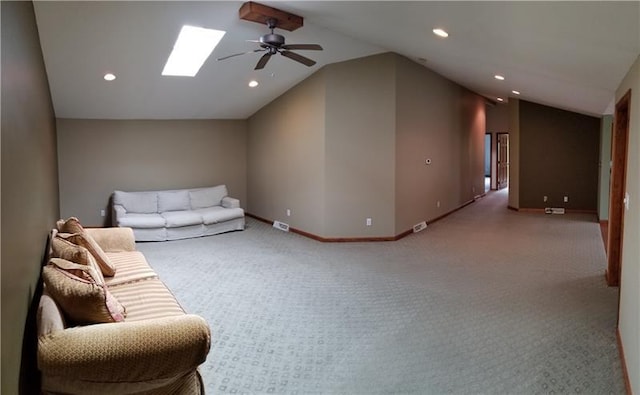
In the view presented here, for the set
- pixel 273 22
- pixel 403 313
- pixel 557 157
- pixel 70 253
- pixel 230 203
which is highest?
pixel 273 22

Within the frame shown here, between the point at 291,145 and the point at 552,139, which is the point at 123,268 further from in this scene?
the point at 552,139

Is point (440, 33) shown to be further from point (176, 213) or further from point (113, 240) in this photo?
point (176, 213)

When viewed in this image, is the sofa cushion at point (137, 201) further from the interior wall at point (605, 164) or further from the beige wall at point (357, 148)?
the interior wall at point (605, 164)

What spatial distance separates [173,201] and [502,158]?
1036 cm

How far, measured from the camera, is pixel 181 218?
297 inches

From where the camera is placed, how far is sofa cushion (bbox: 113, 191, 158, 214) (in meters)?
7.86

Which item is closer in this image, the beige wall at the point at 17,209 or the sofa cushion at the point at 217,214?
the beige wall at the point at 17,209

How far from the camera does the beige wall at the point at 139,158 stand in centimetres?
787

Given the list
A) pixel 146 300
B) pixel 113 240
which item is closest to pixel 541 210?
pixel 113 240

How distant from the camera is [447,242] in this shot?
7016mm

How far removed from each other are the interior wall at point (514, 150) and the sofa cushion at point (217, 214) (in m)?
6.12

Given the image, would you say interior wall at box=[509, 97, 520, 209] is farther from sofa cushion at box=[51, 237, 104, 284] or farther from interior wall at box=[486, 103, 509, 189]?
sofa cushion at box=[51, 237, 104, 284]

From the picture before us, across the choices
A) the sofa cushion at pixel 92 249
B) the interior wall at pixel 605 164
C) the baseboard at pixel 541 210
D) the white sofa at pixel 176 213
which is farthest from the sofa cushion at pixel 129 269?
the baseboard at pixel 541 210

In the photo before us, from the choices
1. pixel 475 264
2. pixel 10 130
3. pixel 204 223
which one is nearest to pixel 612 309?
pixel 475 264
